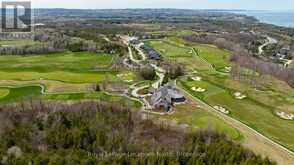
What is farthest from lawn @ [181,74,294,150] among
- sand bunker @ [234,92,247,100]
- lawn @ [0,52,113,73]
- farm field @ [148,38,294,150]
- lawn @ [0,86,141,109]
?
lawn @ [0,52,113,73]

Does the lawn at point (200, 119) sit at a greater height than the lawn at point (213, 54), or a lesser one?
lesser

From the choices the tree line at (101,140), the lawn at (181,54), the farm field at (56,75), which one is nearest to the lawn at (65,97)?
the farm field at (56,75)

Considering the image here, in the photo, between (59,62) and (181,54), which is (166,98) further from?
(181,54)

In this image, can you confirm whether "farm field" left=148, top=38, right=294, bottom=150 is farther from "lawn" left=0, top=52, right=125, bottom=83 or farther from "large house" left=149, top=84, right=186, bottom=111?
"lawn" left=0, top=52, right=125, bottom=83

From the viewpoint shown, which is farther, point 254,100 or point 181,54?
point 181,54

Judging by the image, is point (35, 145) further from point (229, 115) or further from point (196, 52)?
point (196, 52)

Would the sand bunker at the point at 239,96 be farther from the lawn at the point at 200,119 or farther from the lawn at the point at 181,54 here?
the lawn at the point at 181,54

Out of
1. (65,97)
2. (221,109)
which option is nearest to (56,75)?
(65,97)
